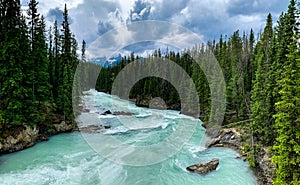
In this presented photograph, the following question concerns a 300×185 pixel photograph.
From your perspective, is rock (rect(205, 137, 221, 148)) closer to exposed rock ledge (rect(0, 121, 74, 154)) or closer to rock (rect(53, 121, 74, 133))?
rock (rect(53, 121, 74, 133))

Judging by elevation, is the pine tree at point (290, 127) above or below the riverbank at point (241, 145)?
above

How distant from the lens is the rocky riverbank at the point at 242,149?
13.4m

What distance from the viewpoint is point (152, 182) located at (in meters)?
13.2

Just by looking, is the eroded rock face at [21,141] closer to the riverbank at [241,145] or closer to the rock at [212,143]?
the rock at [212,143]

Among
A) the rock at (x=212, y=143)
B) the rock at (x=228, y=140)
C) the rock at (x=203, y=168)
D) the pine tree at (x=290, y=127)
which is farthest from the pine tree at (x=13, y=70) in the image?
the pine tree at (x=290, y=127)

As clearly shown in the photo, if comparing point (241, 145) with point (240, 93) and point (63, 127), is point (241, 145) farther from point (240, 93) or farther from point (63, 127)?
point (63, 127)

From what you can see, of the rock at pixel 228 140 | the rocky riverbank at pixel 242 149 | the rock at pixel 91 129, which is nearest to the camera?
the rocky riverbank at pixel 242 149

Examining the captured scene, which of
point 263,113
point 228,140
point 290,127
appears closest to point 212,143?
point 228,140

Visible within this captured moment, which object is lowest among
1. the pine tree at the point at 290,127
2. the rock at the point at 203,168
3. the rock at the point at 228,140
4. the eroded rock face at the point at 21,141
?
the rock at the point at 203,168

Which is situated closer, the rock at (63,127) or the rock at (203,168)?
the rock at (203,168)

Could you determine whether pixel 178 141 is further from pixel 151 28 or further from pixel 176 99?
pixel 176 99

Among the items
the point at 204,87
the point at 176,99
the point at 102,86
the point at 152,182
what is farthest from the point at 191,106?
the point at 102,86

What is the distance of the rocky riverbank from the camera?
43.9 feet

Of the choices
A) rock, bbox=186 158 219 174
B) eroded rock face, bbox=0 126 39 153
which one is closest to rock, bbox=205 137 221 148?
rock, bbox=186 158 219 174
